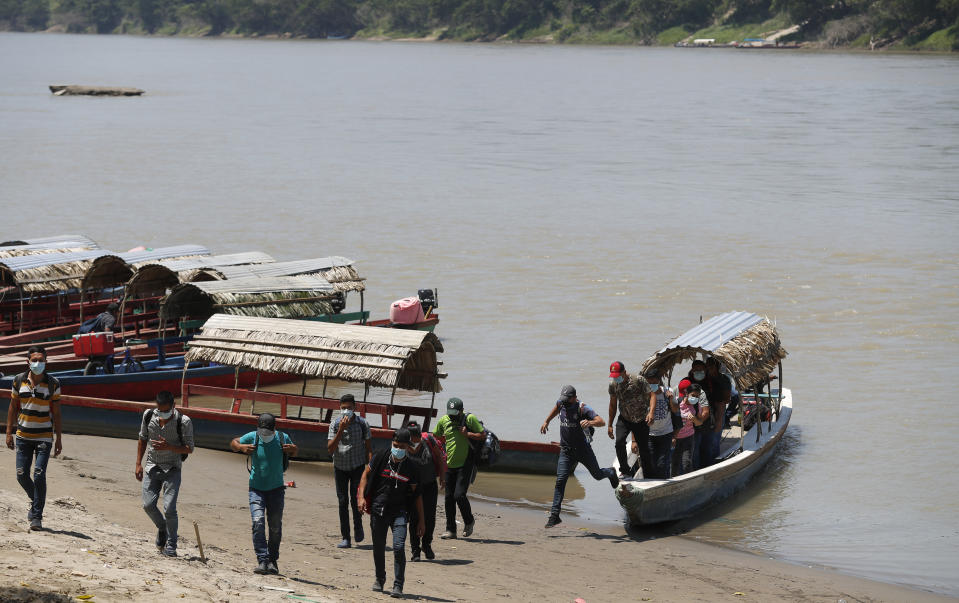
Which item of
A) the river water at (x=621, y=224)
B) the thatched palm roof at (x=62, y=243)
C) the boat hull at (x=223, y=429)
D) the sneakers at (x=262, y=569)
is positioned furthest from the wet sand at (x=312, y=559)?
the thatched palm roof at (x=62, y=243)

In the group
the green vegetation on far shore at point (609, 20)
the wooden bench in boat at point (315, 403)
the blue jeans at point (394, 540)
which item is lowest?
the wooden bench in boat at point (315, 403)

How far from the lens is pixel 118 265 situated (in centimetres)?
2194

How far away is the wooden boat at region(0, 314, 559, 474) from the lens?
1553cm

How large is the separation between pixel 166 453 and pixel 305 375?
18.2 feet

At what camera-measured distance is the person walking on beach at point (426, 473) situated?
1066 cm

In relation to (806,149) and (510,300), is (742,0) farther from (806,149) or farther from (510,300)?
(510,300)

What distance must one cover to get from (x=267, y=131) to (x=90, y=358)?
52.8 metres

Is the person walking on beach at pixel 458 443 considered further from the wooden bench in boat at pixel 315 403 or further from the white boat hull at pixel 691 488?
the wooden bench in boat at pixel 315 403

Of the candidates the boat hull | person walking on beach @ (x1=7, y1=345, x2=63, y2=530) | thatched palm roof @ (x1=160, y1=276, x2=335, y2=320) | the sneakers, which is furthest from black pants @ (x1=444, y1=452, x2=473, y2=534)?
thatched palm roof @ (x1=160, y1=276, x2=335, y2=320)

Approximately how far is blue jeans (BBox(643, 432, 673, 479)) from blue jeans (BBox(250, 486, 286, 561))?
462 cm

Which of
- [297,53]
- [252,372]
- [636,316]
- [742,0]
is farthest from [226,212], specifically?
[297,53]

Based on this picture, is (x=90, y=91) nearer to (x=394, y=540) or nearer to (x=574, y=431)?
(x=574, y=431)

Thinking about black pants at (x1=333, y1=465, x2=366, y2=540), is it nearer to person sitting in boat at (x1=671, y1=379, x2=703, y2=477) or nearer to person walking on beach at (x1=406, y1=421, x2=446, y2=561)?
person walking on beach at (x1=406, y1=421, x2=446, y2=561)

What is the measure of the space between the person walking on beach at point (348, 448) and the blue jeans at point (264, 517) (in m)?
1.01
